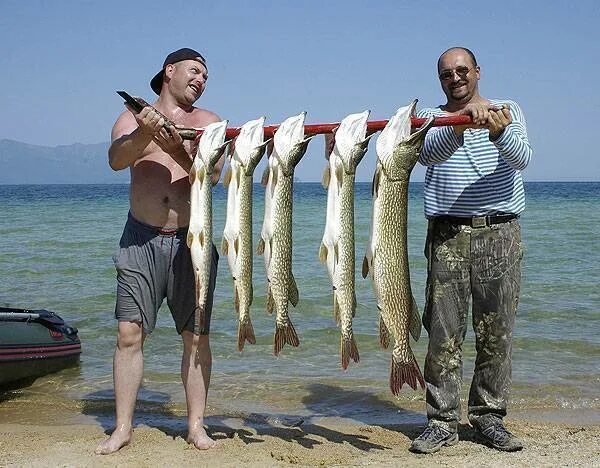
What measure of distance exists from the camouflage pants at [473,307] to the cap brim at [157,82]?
2.18m

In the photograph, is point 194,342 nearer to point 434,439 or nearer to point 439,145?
point 434,439

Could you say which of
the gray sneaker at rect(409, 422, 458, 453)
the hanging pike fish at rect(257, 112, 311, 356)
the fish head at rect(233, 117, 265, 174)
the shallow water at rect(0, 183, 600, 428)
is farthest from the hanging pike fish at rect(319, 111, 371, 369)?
the shallow water at rect(0, 183, 600, 428)

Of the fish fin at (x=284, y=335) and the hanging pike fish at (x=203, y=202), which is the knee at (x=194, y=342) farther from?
the fish fin at (x=284, y=335)

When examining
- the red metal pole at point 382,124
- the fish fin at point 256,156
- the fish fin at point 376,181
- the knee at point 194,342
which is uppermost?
the red metal pole at point 382,124

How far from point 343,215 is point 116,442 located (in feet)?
7.82

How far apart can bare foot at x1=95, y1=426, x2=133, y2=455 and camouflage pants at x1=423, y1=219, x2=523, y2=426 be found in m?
2.18

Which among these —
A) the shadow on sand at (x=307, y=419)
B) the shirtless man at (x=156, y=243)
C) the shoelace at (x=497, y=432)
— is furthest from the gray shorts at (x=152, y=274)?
the shoelace at (x=497, y=432)

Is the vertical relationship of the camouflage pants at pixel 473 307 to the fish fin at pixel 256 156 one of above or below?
below

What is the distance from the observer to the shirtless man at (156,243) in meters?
5.26

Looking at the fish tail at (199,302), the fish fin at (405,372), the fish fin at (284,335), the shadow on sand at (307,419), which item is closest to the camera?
the fish fin at (405,372)

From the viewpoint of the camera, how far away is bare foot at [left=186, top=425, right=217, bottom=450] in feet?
18.0

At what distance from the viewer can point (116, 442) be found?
17.6 ft

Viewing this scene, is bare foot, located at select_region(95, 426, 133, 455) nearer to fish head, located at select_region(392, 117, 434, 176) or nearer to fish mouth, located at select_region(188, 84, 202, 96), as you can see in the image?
fish mouth, located at select_region(188, 84, 202, 96)

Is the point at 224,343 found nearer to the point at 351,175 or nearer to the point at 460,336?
the point at 460,336
